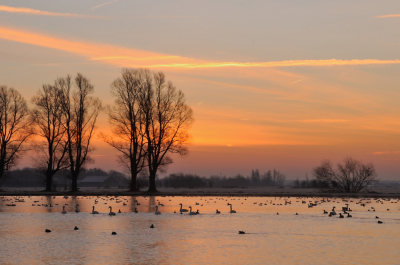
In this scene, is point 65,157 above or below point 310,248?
above

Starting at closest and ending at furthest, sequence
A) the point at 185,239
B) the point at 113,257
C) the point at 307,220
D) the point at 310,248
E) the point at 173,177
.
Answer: the point at 113,257, the point at 310,248, the point at 185,239, the point at 307,220, the point at 173,177

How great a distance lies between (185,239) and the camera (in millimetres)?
19906

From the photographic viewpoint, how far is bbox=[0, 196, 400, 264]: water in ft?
50.9

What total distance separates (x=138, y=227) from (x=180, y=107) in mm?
43208

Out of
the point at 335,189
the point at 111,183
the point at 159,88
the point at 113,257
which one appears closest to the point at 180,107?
the point at 159,88

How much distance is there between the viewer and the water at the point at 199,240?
50.9 ft

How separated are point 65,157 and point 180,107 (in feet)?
→ 64.9

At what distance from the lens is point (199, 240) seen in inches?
774

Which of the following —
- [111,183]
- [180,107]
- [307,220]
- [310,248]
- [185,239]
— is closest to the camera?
[310,248]

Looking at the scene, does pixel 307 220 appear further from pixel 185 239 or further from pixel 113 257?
pixel 113 257

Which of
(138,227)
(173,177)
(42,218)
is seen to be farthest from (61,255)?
(173,177)

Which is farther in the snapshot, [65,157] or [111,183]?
[111,183]

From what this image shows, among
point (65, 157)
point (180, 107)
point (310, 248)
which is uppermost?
point (180, 107)

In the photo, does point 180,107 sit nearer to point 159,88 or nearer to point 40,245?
point 159,88
